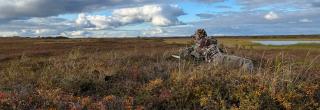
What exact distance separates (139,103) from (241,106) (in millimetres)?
1869

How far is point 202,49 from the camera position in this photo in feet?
48.9

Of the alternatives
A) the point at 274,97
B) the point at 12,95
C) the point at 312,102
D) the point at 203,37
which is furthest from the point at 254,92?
the point at 203,37

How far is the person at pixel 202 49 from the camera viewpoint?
1448cm

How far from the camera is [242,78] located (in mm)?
9523

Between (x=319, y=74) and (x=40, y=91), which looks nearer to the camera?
(x=40, y=91)

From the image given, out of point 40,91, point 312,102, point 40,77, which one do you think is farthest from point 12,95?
point 312,102

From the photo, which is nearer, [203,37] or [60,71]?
[60,71]

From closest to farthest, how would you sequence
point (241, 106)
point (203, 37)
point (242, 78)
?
point (241, 106) < point (242, 78) < point (203, 37)

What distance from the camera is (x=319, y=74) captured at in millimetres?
11422

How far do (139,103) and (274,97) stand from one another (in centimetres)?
248

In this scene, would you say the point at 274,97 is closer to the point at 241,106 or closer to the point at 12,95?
the point at 241,106

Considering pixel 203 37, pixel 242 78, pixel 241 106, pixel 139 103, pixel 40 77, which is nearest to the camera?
pixel 241 106

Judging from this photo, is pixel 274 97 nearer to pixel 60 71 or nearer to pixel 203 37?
pixel 60 71

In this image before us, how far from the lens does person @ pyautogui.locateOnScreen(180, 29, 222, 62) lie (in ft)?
47.5
